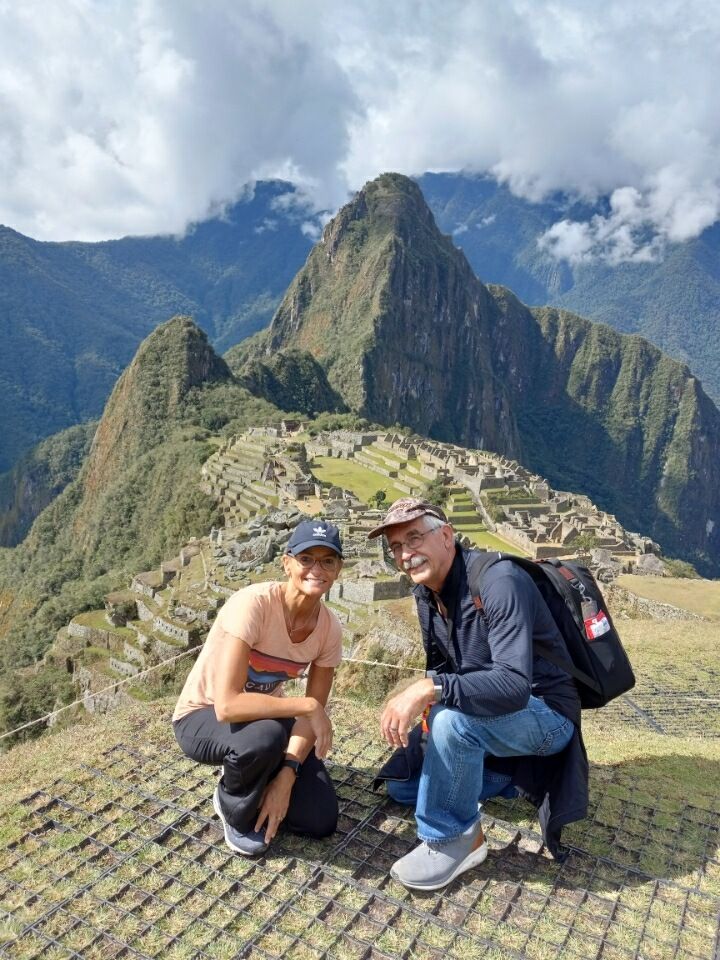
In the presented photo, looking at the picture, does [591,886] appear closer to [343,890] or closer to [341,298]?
[343,890]

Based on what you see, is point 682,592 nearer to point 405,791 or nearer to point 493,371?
point 405,791

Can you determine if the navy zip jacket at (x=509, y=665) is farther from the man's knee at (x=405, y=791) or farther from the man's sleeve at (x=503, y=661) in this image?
the man's knee at (x=405, y=791)

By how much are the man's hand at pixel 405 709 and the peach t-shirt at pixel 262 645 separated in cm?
64

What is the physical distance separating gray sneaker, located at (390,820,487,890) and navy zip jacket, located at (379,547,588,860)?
357 mm

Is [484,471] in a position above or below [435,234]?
below

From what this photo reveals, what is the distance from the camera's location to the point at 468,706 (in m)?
2.81

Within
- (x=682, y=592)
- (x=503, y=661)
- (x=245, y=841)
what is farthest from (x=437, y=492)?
(x=503, y=661)

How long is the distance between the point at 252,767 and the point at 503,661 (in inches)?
49.9

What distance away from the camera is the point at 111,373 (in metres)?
141

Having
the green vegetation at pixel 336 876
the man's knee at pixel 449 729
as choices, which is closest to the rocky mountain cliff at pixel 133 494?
the green vegetation at pixel 336 876

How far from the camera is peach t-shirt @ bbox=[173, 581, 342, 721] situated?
124 inches

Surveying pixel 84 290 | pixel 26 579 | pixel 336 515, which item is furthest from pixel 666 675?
pixel 84 290

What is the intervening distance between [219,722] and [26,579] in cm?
5169

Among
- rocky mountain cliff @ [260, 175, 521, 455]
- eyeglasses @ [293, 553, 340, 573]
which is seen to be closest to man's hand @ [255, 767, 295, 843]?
eyeglasses @ [293, 553, 340, 573]
